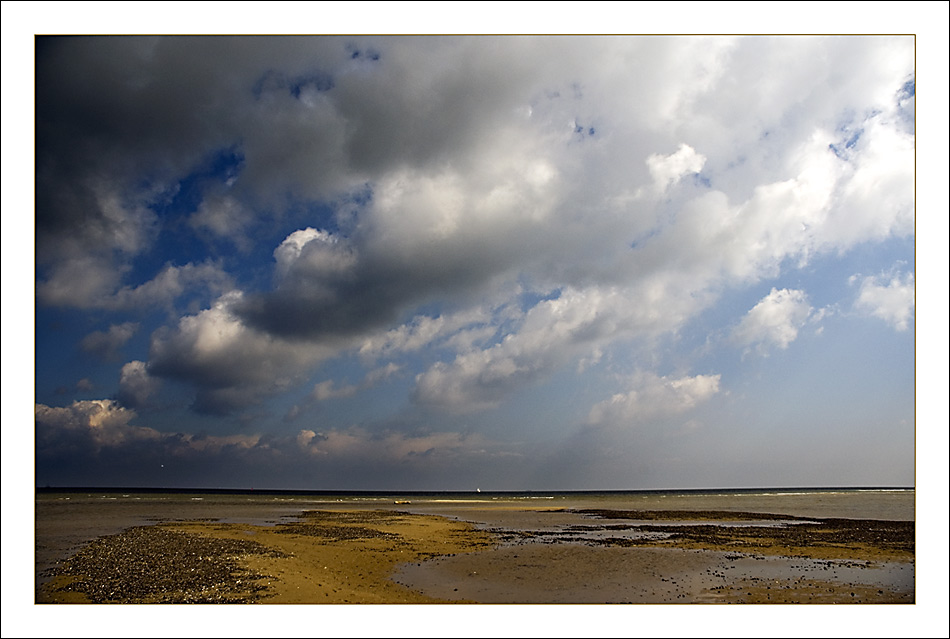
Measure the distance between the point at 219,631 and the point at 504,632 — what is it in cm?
503

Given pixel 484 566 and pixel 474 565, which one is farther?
pixel 474 565

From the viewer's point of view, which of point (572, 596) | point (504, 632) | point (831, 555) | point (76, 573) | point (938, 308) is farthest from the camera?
point (831, 555)

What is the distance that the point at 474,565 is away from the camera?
18734mm

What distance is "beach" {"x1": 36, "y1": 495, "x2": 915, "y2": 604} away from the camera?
1455 cm

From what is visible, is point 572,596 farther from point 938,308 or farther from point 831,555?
point 831,555

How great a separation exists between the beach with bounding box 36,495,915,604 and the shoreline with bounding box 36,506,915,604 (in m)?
0.06

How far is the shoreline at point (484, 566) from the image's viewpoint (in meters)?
14.6

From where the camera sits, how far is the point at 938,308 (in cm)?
1085

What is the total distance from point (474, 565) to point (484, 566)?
1.29ft

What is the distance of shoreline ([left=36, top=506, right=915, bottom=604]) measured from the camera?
14562 millimetres

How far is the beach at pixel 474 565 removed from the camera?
14.6 meters

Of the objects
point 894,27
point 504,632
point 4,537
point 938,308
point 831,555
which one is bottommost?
point 831,555

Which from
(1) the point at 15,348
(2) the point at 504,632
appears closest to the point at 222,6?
(1) the point at 15,348

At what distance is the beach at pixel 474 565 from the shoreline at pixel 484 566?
0.06 meters
